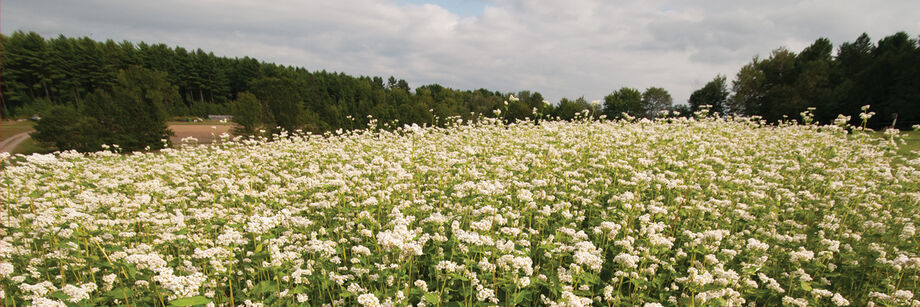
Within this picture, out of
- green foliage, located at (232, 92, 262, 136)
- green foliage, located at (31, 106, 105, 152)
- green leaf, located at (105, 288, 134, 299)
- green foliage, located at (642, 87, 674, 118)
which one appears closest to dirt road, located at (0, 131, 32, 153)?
Answer: green foliage, located at (31, 106, 105, 152)

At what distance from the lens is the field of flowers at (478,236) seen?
3.57m

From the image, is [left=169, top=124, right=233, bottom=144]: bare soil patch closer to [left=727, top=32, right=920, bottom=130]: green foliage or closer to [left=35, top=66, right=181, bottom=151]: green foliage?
[left=35, top=66, right=181, bottom=151]: green foliage

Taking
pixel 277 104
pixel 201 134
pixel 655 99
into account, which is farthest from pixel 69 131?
pixel 655 99

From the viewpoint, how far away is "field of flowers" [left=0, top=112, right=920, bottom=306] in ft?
11.7

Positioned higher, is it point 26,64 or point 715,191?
point 26,64

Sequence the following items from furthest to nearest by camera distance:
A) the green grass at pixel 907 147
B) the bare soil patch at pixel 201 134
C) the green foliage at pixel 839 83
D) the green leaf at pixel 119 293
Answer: the bare soil patch at pixel 201 134
the green foliage at pixel 839 83
the green grass at pixel 907 147
the green leaf at pixel 119 293

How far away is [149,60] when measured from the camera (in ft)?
299

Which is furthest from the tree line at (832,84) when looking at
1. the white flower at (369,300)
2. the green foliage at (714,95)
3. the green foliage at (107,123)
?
the green foliage at (107,123)

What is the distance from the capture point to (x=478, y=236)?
3.54m

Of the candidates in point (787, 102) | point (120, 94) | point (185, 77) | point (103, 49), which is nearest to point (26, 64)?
point (103, 49)

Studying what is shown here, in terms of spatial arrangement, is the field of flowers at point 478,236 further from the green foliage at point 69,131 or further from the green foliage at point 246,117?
the green foliage at point 69,131

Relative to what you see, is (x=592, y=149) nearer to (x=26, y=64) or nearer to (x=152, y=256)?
(x=152, y=256)

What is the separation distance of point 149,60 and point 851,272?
419ft

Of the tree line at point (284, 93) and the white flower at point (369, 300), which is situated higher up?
the tree line at point (284, 93)
